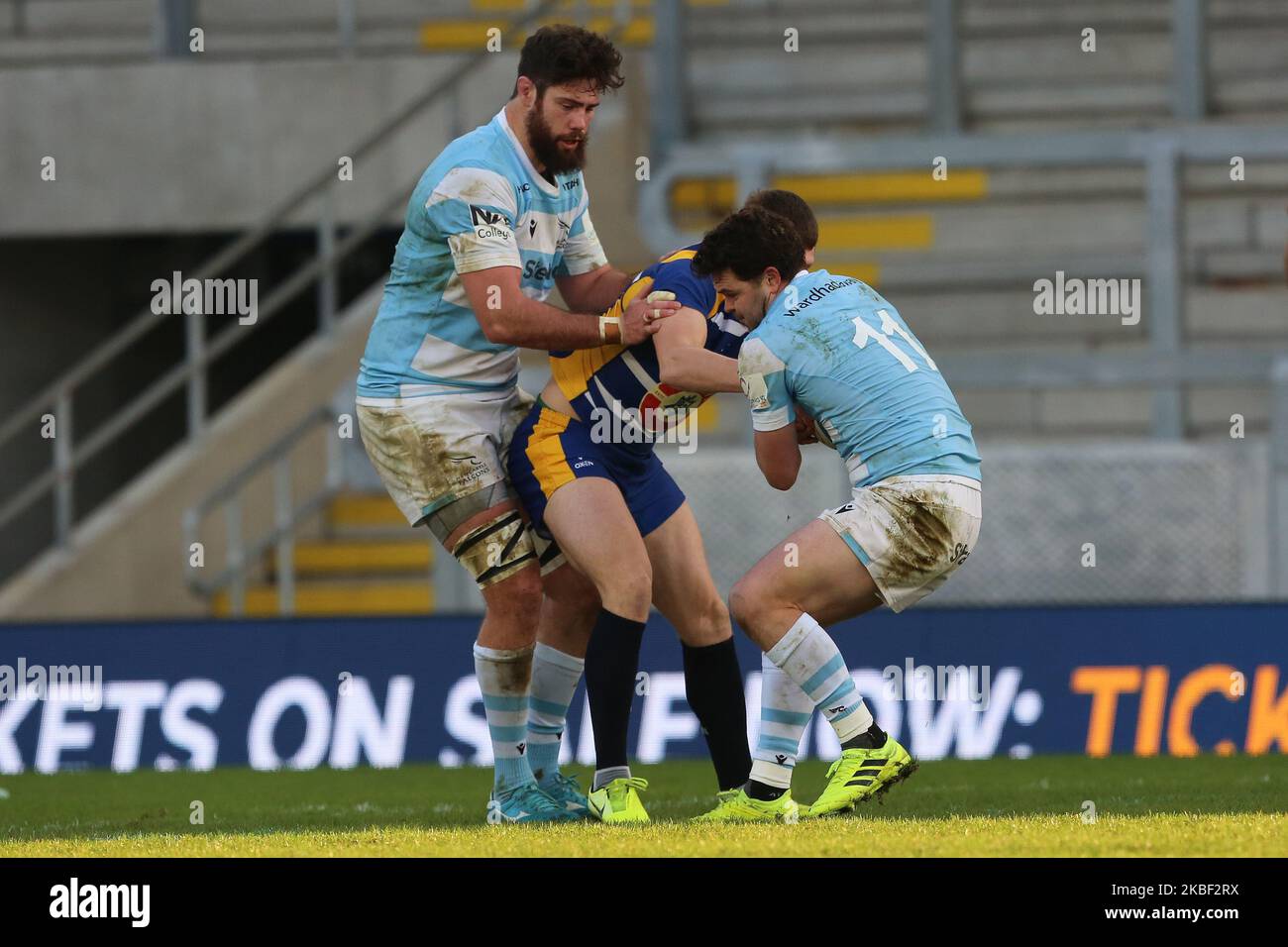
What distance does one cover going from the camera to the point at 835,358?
20.7 ft

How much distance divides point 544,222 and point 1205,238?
7712mm

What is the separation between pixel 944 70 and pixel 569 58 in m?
7.56

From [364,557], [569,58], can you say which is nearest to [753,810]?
[569,58]

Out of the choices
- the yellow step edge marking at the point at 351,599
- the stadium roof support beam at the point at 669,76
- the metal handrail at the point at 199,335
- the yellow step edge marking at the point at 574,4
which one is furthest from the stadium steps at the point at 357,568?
the yellow step edge marking at the point at 574,4

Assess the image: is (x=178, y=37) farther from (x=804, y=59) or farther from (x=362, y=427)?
(x=362, y=427)

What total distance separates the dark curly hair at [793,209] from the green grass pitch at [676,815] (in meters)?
1.73

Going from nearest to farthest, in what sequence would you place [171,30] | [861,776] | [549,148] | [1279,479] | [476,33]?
1. [861,776]
2. [549,148]
3. [1279,479]
4. [171,30]
5. [476,33]

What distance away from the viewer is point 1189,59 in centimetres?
1351

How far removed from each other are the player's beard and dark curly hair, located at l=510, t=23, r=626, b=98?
8cm

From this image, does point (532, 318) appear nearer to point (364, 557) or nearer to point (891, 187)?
point (364, 557)

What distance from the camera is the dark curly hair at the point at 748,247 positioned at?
250 inches

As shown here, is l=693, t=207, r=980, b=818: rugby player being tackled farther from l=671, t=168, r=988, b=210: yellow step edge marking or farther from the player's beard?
l=671, t=168, r=988, b=210: yellow step edge marking

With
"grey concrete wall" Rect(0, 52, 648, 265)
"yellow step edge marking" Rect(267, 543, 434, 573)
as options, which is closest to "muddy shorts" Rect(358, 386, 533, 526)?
"yellow step edge marking" Rect(267, 543, 434, 573)

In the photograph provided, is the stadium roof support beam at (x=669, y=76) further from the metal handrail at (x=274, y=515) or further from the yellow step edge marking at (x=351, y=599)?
the yellow step edge marking at (x=351, y=599)
